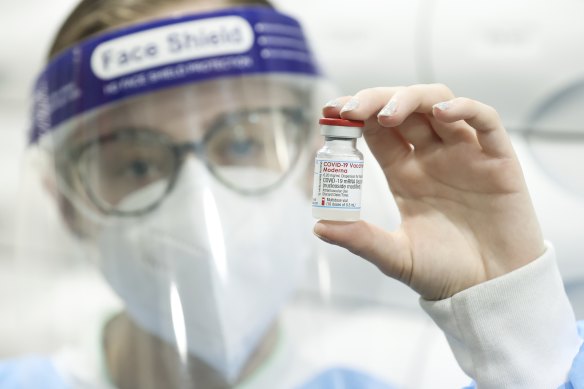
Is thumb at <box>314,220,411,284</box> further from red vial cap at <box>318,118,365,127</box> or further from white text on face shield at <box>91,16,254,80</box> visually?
white text on face shield at <box>91,16,254,80</box>

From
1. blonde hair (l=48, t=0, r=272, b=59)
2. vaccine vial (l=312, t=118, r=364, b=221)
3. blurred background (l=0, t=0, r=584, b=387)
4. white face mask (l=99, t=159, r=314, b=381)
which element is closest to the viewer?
vaccine vial (l=312, t=118, r=364, b=221)

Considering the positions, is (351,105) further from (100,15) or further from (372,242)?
(100,15)

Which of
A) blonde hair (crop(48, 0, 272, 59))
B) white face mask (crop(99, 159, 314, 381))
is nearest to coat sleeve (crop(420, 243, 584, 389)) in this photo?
white face mask (crop(99, 159, 314, 381))

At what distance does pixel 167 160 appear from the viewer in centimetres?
97

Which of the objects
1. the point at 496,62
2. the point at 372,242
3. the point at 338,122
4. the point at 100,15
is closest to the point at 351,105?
the point at 338,122

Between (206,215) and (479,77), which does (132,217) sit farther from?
(479,77)

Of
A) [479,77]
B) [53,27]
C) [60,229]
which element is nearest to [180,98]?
[60,229]

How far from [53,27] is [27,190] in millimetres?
889

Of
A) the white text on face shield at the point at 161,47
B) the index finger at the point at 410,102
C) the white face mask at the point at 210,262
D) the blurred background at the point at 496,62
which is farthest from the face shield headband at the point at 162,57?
the index finger at the point at 410,102

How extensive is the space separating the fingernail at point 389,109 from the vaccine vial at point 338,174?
2 cm

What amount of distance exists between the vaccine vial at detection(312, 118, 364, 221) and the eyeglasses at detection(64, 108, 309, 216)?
369mm

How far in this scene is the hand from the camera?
647 millimetres

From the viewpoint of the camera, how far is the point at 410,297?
0.89m

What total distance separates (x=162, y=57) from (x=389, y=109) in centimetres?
46
